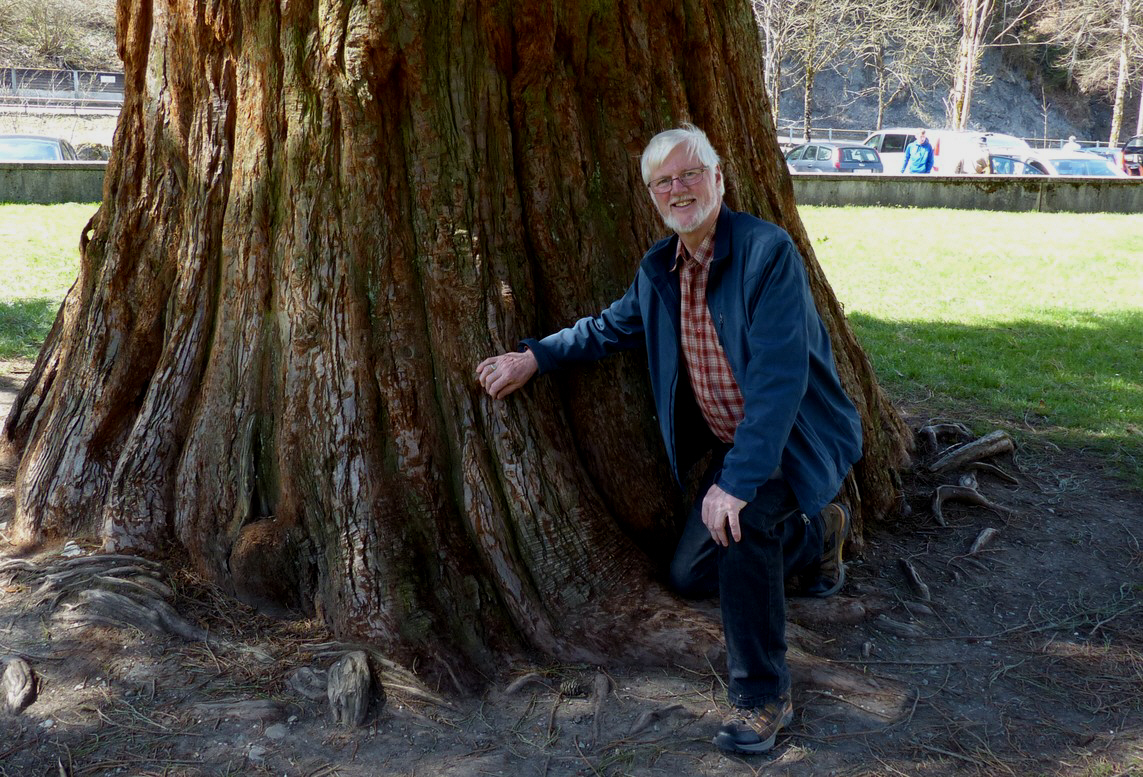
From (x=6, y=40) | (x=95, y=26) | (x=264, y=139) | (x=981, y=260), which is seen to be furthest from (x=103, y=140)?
(x=264, y=139)

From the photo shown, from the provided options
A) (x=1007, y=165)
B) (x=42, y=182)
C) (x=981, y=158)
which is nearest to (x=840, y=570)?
(x=42, y=182)

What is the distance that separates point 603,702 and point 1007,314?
7.97m

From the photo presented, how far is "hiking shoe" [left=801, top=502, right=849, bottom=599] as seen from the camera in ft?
13.3

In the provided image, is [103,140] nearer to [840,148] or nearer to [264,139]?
[840,148]

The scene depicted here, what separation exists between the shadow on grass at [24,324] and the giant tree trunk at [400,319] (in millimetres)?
3678

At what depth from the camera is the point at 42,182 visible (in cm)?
1628

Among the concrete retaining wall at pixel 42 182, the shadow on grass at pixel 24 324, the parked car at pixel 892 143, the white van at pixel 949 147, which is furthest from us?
the parked car at pixel 892 143

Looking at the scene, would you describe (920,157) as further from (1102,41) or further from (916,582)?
(1102,41)

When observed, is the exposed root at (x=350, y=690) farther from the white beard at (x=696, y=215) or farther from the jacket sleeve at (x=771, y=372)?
the white beard at (x=696, y=215)

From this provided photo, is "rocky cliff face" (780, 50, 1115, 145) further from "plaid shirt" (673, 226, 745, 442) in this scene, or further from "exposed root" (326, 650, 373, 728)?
"exposed root" (326, 650, 373, 728)

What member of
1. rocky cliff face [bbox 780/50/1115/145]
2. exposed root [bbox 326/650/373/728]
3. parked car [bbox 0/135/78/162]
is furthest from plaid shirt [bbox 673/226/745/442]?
rocky cliff face [bbox 780/50/1115/145]

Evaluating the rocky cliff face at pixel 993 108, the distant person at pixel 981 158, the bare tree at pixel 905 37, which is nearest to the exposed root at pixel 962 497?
the distant person at pixel 981 158

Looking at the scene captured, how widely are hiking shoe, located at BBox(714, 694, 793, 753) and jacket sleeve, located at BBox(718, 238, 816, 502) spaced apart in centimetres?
72

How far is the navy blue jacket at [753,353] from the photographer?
308 cm
